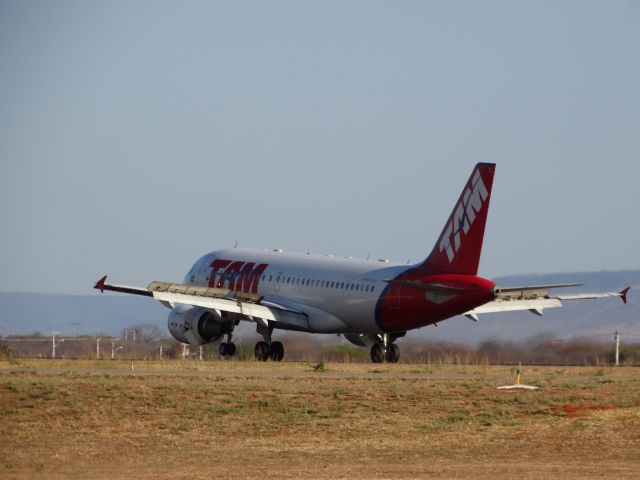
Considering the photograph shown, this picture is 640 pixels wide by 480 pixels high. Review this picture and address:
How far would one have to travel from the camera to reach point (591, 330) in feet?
365

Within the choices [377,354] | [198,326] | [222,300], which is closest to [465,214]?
[377,354]

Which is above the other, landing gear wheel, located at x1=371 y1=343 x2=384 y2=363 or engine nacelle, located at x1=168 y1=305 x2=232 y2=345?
engine nacelle, located at x1=168 y1=305 x2=232 y2=345

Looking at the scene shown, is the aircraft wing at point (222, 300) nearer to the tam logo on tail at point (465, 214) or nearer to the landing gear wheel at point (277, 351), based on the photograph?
the landing gear wheel at point (277, 351)

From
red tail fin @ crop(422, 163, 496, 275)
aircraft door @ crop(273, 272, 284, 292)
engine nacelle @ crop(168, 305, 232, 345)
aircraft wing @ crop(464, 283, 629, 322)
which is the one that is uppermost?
red tail fin @ crop(422, 163, 496, 275)

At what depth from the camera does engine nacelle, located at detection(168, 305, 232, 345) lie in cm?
6238

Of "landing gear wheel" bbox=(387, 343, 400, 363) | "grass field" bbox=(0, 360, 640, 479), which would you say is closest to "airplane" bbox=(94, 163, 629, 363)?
"landing gear wheel" bbox=(387, 343, 400, 363)

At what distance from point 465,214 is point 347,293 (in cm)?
637

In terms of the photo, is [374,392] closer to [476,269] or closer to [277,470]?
[277,470]

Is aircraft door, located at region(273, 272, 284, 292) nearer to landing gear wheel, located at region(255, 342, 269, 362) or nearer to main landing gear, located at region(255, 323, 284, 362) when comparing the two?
main landing gear, located at region(255, 323, 284, 362)

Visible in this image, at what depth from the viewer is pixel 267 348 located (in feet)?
203

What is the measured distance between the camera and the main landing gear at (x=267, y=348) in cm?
6178

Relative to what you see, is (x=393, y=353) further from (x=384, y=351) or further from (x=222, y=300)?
(x=222, y=300)

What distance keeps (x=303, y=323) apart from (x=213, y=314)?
3.60 metres

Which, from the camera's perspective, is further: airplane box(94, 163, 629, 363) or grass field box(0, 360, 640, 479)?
airplane box(94, 163, 629, 363)
